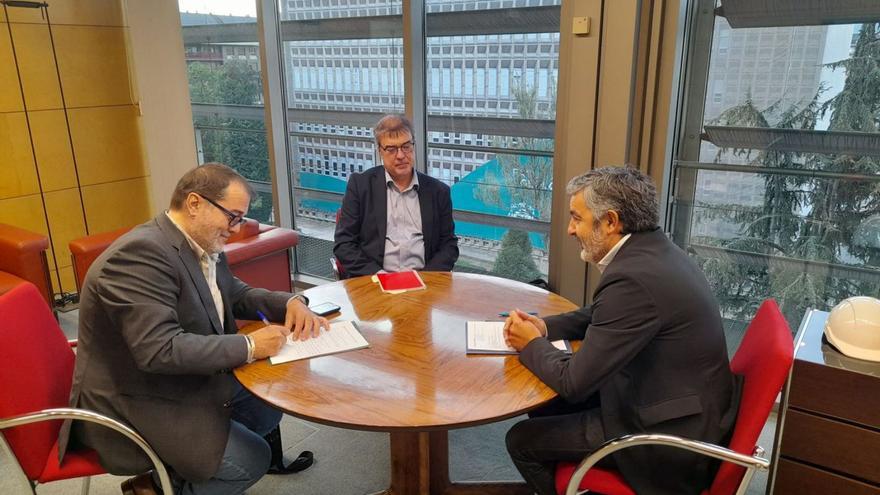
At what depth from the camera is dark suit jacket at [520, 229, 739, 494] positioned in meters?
1.64

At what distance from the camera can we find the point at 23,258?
3471 mm

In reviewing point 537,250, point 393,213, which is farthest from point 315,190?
point 537,250

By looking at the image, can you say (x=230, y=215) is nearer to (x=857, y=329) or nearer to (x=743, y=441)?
(x=743, y=441)

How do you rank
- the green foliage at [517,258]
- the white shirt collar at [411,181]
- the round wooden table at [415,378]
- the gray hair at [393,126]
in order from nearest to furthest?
the round wooden table at [415,378] < the gray hair at [393,126] < the white shirt collar at [411,181] < the green foliage at [517,258]

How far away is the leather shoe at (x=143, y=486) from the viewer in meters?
1.83

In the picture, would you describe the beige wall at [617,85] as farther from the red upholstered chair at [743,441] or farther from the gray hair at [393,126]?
the red upholstered chair at [743,441]

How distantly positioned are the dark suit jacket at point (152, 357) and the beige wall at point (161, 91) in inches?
129

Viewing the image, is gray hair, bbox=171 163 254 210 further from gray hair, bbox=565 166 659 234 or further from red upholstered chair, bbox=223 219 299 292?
red upholstered chair, bbox=223 219 299 292

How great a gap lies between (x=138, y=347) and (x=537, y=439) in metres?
1.20

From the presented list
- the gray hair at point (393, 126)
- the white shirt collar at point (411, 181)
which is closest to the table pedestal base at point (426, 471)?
the white shirt collar at point (411, 181)

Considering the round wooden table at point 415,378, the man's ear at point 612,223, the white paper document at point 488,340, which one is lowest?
the round wooden table at point 415,378

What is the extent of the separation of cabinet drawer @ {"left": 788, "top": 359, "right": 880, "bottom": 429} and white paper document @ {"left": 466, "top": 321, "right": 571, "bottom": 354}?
757 mm

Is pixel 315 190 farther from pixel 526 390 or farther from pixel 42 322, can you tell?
pixel 526 390

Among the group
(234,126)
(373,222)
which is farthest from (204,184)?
(234,126)
